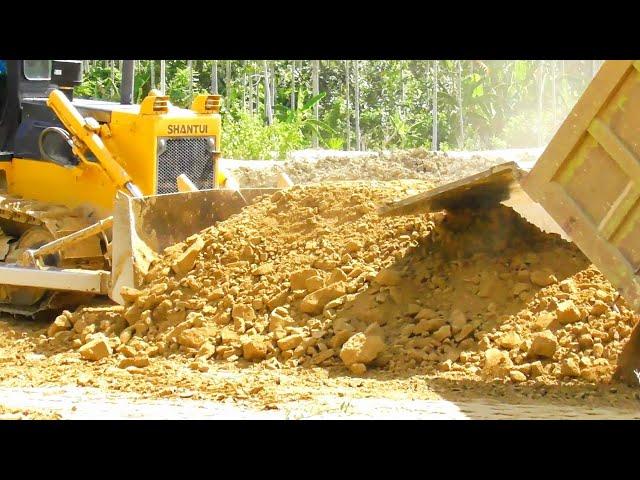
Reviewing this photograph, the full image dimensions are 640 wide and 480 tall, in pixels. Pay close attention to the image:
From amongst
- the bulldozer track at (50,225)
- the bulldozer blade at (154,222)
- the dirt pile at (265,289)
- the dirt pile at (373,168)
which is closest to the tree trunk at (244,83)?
the dirt pile at (373,168)

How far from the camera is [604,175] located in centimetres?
610

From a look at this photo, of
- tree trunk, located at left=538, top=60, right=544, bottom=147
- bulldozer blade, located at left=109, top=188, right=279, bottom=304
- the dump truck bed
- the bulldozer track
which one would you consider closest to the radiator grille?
bulldozer blade, located at left=109, top=188, right=279, bottom=304

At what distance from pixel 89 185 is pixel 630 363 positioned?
4987mm

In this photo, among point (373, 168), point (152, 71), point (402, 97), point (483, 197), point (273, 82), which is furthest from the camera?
point (402, 97)

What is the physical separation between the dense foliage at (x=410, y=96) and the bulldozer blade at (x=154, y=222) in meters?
13.5

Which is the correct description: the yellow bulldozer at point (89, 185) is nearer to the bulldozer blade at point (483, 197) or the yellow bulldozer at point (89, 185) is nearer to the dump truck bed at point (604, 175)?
the bulldozer blade at point (483, 197)

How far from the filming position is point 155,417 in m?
5.95

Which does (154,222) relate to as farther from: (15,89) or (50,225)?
(15,89)

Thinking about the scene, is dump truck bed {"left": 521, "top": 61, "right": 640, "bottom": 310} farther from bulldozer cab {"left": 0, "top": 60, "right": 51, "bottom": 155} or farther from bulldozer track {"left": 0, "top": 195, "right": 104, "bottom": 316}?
bulldozer cab {"left": 0, "top": 60, "right": 51, "bottom": 155}

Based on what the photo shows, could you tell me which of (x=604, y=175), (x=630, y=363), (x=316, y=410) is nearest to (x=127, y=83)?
(x=316, y=410)

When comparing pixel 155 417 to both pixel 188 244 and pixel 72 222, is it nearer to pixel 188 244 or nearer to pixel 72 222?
pixel 188 244

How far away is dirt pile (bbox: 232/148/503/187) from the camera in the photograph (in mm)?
15594

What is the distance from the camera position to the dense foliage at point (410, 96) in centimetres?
2552
